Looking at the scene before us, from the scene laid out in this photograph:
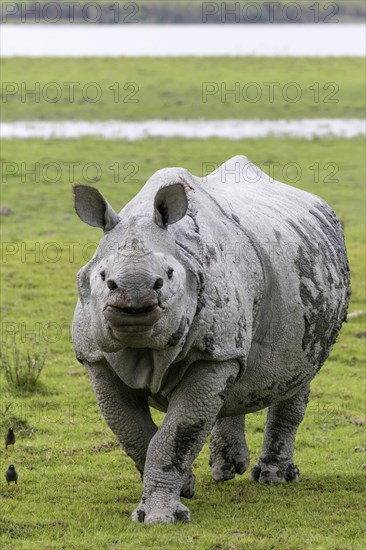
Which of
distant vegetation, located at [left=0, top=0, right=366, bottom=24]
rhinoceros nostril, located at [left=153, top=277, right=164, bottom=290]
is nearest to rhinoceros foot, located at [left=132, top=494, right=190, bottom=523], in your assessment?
rhinoceros nostril, located at [left=153, top=277, right=164, bottom=290]

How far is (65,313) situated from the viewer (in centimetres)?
1533

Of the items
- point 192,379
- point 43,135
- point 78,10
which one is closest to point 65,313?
point 192,379

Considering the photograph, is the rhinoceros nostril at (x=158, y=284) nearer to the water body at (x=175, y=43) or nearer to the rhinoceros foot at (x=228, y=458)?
the rhinoceros foot at (x=228, y=458)

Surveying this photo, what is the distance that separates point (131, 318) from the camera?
668 centimetres

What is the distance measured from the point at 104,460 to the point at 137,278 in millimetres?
3513

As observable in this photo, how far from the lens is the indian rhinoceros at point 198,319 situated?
22.7ft

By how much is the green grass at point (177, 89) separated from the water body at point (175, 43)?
272 inches

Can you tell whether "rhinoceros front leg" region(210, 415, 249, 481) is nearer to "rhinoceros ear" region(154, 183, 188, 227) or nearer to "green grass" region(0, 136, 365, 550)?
"green grass" region(0, 136, 365, 550)

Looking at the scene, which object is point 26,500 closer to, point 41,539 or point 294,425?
point 41,539

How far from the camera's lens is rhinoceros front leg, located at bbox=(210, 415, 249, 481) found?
30.5ft

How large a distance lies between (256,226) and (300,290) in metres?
0.52

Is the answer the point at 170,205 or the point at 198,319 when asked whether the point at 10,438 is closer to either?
the point at 198,319

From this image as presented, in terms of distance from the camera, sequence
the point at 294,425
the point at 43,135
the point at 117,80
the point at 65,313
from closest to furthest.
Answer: the point at 294,425 < the point at 65,313 < the point at 43,135 < the point at 117,80

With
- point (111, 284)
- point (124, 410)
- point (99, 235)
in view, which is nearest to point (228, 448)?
point (124, 410)
